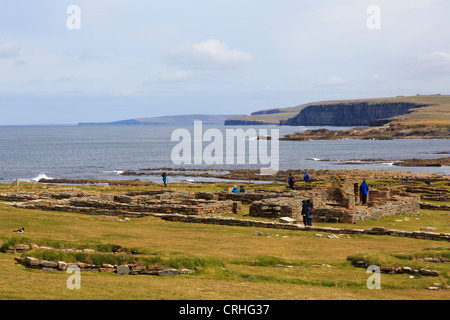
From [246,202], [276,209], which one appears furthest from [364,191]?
[276,209]

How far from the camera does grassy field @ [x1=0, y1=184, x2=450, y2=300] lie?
13.2 metres

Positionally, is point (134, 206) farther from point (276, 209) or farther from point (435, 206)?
point (435, 206)

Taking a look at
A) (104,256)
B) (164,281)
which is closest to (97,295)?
(164,281)

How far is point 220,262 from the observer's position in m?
16.8

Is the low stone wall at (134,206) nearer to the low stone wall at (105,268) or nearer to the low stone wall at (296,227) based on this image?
the low stone wall at (296,227)

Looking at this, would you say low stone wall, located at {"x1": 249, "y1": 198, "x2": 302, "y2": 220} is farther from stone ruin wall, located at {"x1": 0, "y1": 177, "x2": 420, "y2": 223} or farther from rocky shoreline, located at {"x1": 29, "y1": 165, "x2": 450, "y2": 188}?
rocky shoreline, located at {"x1": 29, "y1": 165, "x2": 450, "y2": 188}

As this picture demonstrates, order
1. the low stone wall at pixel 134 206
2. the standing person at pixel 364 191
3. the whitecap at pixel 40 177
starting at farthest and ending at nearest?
1. the whitecap at pixel 40 177
2. the standing person at pixel 364 191
3. the low stone wall at pixel 134 206

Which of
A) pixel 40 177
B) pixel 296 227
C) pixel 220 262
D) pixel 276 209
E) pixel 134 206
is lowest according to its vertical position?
pixel 40 177

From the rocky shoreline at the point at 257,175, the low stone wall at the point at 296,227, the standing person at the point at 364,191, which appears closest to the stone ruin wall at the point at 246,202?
the standing person at the point at 364,191

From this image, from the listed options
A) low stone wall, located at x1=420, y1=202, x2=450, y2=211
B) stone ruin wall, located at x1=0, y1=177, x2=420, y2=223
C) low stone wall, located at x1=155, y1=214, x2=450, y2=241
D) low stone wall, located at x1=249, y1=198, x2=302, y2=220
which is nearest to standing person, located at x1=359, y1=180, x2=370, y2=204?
stone ruin wall, located at x1=0, y1=177, x2=420, y2=223

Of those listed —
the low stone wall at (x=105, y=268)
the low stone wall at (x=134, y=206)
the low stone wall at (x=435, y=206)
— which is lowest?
the low stone wall at (x=435, y=206)

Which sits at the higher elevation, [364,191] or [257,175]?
[364,191]

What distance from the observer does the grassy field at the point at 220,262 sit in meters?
13.2

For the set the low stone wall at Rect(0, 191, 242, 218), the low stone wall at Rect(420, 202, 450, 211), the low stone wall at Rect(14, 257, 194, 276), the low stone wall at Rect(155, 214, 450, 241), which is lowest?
the low stone wall at Rect(420, 202, 450, 211)
